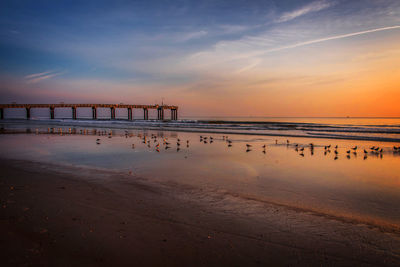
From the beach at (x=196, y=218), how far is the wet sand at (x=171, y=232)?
0.06 feet

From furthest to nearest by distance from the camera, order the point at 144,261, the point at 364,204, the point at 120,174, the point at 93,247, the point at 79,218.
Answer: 1. the point at 120,174
2. the point at 364,204
3. the point at 79,218
4. the point at 93,247
5. the point at 144,261

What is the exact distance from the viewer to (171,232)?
4.20m

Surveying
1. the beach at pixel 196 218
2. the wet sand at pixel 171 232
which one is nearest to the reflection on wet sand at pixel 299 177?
the beach at pixel 196 218

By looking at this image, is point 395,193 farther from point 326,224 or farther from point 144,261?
point 144,261

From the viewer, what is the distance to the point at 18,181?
289 inches

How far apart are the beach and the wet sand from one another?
0.06 feet

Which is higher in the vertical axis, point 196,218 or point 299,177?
point 196,218

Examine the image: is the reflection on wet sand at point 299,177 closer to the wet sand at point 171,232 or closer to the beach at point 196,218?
the beach at point 196,218

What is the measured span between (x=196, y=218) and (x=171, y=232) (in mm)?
779

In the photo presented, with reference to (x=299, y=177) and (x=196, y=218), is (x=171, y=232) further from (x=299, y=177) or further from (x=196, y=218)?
(x=299, y=177)

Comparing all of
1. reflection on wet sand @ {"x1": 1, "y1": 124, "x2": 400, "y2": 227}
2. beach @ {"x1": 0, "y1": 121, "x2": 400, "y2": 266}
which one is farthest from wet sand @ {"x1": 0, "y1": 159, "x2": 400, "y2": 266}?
reflection on wet sand @ {"x1": 1, "y1": 124, "x2": 400, "y2": 227}

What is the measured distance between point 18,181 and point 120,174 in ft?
10.2

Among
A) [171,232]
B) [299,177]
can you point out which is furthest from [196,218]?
[299,177]

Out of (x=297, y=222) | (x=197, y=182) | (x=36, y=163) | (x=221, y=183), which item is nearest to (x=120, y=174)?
(x=197, y=182)
